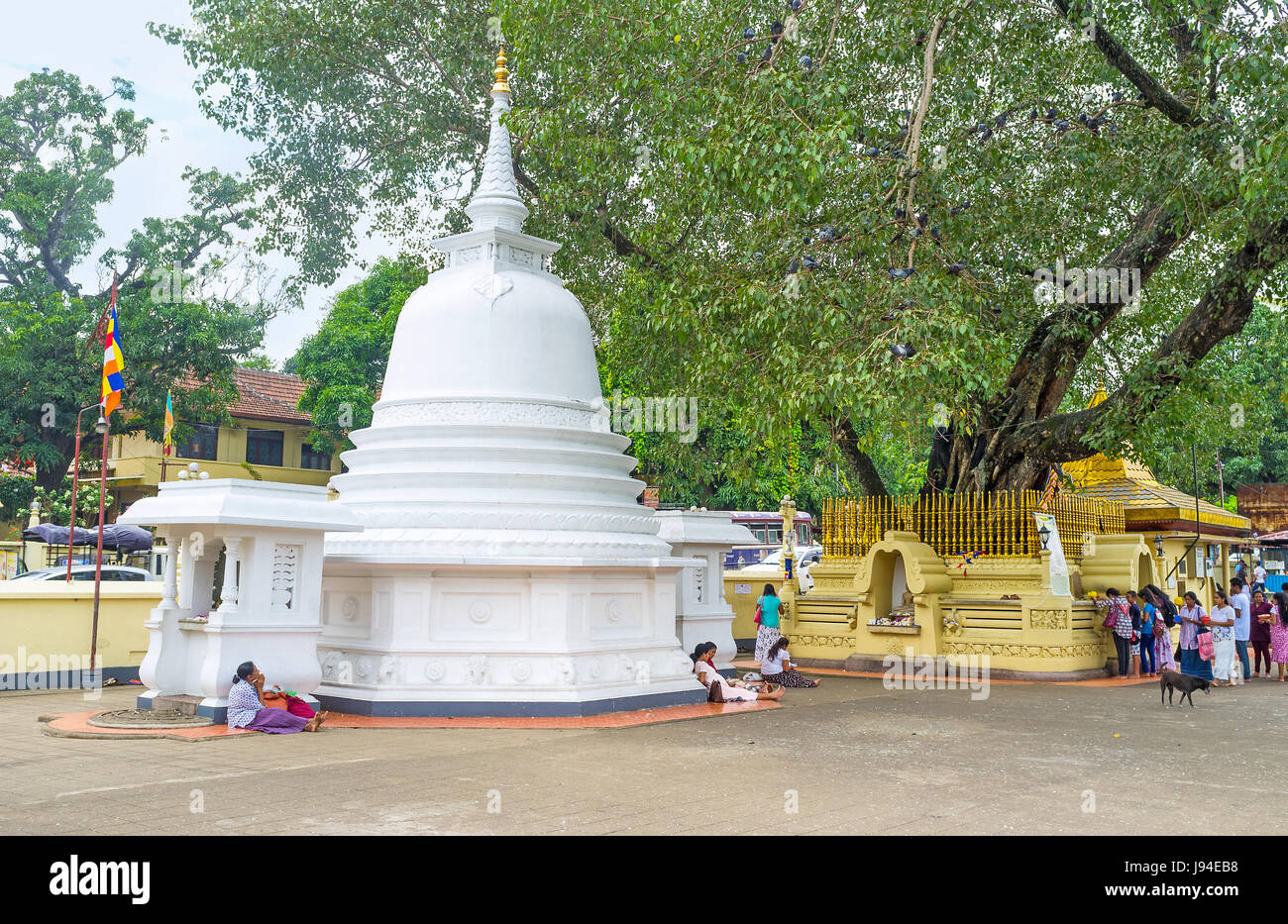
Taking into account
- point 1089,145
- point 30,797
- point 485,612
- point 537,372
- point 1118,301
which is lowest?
point 30,797

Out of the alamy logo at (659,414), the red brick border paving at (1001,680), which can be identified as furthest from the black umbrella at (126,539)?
the red brick border paving at (1001,680)

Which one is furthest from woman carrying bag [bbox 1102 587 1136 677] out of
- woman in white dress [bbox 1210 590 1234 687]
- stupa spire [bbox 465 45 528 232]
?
stupa spire [bbox 465 45 528 232]

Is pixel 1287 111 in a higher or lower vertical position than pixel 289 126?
lower

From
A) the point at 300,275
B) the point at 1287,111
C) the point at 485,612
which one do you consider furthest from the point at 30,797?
the point at 300,275

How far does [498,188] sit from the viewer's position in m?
15.0

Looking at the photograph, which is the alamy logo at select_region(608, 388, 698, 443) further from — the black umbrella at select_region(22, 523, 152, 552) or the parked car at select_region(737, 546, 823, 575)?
the parked car at select_region(737, 546, 823, 575)

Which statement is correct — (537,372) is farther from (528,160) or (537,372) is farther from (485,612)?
(528,160)

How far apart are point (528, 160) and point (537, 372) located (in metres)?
6.84

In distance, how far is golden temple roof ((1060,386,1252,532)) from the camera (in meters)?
21.6

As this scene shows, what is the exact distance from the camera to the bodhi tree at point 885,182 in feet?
39.8

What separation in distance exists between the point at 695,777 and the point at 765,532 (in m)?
34.1

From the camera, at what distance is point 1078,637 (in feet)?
54.6

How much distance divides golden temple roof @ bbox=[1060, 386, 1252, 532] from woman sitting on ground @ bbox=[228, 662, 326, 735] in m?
16.1

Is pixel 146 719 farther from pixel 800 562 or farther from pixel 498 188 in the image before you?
pixel 800 562
